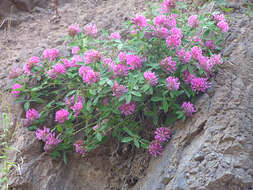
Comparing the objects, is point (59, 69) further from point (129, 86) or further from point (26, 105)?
point (129, 86)

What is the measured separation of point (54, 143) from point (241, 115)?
1.44 m

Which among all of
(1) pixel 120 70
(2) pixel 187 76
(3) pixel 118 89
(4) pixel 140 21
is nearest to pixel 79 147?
(3) pixel 118 89

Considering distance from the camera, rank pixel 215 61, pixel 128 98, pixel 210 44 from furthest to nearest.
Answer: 1. pixel 210 44
2. pixel 215 61
3. pixel 128 98

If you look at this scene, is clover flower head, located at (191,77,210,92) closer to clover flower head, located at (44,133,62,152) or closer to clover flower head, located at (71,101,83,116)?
clover flower head, located at (71,101,83,116)

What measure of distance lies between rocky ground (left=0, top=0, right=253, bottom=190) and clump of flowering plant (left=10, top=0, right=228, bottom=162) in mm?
112

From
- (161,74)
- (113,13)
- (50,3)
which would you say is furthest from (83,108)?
(50,3)

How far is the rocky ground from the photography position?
1.79m

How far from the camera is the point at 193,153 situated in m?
1.91

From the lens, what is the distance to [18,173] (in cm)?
220

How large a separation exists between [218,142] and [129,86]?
2.39ft

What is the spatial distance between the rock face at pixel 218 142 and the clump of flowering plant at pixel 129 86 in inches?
4.2

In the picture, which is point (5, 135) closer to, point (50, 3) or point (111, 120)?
point (111, 120)

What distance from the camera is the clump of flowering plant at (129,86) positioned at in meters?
2.10

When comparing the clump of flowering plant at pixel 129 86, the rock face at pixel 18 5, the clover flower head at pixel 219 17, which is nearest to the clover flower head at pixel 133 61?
the clump of flowering plant at pixel 129 86
